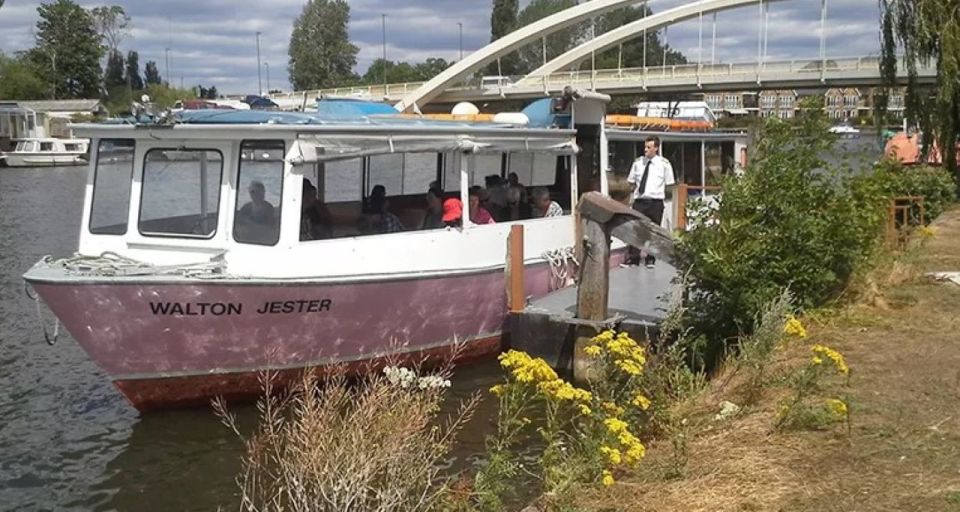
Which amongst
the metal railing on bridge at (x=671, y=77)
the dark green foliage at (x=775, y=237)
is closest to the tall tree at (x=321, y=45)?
the metal railing on bridge at (x=671, y=77)

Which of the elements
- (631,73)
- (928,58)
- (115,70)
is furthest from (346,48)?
(928,58)

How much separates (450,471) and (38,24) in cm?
11695

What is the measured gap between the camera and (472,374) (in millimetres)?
11547

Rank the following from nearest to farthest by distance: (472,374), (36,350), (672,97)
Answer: (472,374)
(36,350)
(672,97)

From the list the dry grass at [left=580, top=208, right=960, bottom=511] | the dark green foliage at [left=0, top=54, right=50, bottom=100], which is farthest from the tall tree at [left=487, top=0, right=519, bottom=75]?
the dry grass at [left=580, top=208, right=960, bottom=511]

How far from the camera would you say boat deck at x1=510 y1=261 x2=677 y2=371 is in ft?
32.8

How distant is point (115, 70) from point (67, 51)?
2525cm

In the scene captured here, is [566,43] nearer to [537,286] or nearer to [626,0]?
[626,0]

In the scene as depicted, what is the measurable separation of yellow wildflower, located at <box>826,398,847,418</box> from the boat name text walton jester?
4819 mm

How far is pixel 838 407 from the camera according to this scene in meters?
6.23

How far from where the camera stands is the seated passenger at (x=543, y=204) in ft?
41.2

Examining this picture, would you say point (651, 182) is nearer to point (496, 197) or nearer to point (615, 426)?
point (496, 197)

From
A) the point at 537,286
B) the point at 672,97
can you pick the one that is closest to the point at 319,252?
the point at 537,286

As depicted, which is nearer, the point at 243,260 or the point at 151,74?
the point at 243,260
